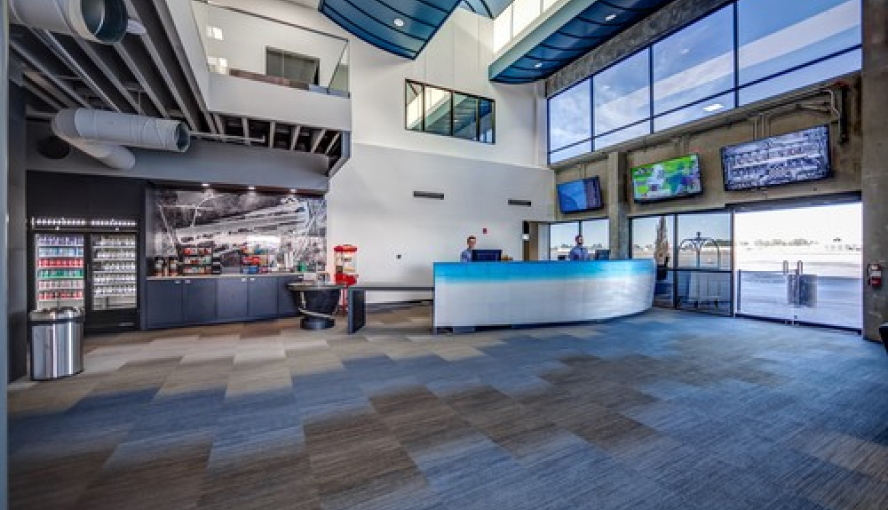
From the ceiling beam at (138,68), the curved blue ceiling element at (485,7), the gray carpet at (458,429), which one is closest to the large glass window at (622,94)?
the curved blue ceiling element at (485,7)

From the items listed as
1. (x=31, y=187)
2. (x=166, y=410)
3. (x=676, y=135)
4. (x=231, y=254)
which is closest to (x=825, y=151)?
(x=676, y=135)

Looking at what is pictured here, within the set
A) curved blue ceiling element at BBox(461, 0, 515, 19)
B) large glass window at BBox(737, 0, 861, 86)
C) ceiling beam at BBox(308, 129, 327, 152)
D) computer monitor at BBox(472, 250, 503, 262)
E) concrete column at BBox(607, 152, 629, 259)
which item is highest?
curved blue ceiling element at BBox(461, 0, 515, 19)

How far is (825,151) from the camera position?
19.1 ft

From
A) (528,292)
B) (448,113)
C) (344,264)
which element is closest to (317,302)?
(344,264)

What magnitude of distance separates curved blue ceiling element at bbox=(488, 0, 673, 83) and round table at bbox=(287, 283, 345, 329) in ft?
24.8

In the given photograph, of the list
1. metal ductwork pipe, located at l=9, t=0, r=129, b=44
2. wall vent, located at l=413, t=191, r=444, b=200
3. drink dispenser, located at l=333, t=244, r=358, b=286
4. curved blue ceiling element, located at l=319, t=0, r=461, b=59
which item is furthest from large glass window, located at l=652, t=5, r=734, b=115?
metal ductwork pipe, located at l=9, t=0, r=129, b=44

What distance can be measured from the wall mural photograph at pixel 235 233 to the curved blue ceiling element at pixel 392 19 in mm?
4215

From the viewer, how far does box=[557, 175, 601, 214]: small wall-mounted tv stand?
9789 mm

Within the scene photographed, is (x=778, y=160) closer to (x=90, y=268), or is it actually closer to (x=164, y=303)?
(x=164, y=303)

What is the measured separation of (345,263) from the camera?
8.31 metres

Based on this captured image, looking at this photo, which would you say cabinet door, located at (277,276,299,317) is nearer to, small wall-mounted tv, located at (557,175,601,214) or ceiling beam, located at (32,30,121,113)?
ceiling beam, located at (32,30,121,113)

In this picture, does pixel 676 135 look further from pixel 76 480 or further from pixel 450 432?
pixel 76 480

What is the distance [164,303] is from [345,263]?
134 inches

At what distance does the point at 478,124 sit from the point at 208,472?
10139 mm
